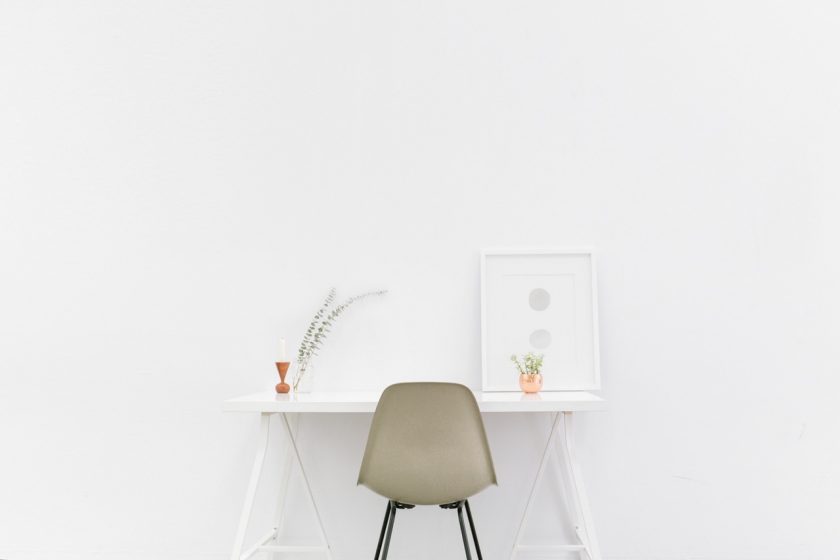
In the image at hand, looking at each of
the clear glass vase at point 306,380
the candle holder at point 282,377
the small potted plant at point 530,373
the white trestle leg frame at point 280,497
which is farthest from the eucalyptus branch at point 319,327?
the small potted plant at point 530,373

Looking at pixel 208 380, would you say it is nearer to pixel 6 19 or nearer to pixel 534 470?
pixel 534 470

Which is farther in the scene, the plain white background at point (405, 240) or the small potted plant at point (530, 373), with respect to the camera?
the plain white background at point (405, 240)

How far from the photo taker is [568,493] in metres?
2.56

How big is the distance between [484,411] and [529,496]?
54 centimetres

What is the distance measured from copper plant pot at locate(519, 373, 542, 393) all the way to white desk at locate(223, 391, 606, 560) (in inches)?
1.6

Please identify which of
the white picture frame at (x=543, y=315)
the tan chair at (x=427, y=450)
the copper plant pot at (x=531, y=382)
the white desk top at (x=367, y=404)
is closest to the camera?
the tan chair at (x=427, y=450)

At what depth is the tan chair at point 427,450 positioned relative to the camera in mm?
2016

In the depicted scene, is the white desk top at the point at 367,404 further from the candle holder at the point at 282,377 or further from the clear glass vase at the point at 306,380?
the clear glass vase at the point at 306,380

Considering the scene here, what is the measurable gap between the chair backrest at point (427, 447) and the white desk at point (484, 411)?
118 mm

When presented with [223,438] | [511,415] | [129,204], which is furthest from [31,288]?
[511,415]

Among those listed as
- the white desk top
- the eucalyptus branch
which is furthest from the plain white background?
the white desk top

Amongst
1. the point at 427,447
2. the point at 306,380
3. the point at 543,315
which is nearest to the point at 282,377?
the point at 306,380

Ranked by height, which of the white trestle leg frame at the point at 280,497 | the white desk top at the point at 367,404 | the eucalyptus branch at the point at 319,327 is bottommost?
the white trestle leg frame at the point at 280,497

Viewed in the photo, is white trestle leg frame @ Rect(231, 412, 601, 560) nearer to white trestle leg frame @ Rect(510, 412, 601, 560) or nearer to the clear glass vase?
white trestle leg frame @ Rect(510, 412, 601, 560)
